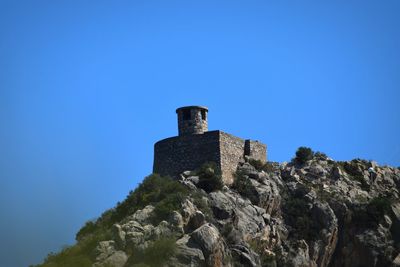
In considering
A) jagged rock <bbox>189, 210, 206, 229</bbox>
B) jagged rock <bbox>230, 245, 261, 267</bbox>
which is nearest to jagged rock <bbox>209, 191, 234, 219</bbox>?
jagged rock <bbox>189, 210, 206, 229</bbox>

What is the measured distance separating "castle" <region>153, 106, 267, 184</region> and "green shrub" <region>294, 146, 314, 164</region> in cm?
834

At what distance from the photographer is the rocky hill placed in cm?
5547

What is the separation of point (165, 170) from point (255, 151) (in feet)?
27.9

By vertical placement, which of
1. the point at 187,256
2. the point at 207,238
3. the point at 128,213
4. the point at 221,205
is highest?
the point at 221,205

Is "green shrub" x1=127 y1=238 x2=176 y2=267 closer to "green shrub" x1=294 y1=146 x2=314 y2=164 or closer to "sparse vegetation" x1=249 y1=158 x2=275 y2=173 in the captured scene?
"sparse vegetation" x1=249 y1=158 x2=275 y2=173

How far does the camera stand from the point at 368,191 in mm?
74562

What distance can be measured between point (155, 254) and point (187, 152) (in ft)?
50.0

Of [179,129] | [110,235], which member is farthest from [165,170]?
[110,235]

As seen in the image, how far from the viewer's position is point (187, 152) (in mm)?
68062

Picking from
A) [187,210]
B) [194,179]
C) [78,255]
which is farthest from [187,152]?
[78,255]

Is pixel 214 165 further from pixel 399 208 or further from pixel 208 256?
pixel 399 208

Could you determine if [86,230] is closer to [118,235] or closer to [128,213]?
[128,213]

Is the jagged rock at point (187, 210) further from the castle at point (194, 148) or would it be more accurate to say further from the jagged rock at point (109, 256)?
the castle at point (194, 148)

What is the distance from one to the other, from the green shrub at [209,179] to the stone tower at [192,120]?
4434 millimetres
